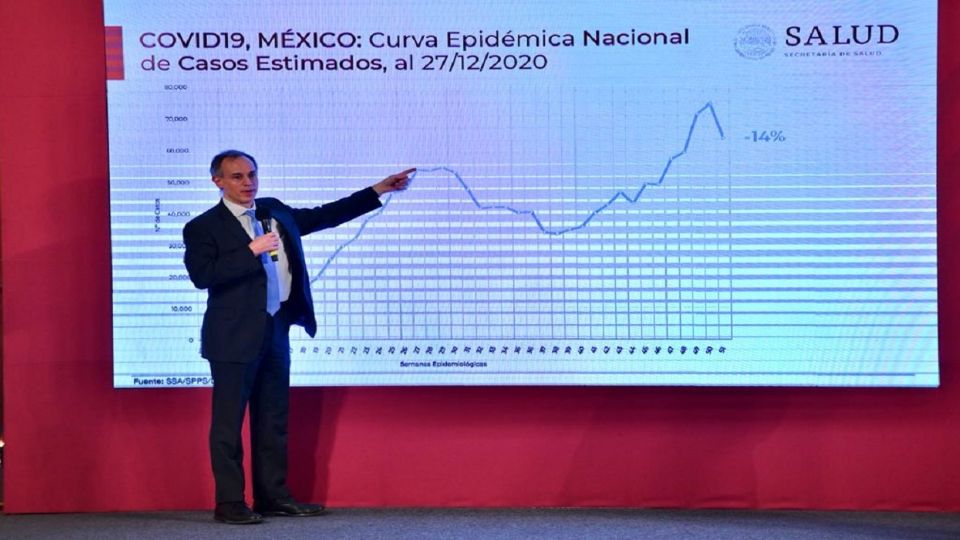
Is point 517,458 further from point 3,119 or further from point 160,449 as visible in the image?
point 3,119

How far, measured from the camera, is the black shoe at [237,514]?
4.27 meters

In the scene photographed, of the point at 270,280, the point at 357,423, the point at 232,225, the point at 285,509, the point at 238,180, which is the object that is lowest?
the point at 285,509

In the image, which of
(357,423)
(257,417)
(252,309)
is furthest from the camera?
(357,423)

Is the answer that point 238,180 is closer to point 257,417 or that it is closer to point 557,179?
point 257,417

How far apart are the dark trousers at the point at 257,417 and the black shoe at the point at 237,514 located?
25mm

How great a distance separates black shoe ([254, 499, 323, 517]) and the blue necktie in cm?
74

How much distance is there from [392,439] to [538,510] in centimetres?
65

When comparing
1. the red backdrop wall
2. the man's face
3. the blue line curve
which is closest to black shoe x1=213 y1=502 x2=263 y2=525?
the red backdrop wall

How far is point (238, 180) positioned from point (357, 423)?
110cm

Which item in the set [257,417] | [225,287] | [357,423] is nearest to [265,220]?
[225,287]

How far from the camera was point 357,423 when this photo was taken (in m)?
→ 4.64

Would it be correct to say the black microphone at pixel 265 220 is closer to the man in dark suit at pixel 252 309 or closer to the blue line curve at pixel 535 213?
the man in dark suit at pixel 252 309

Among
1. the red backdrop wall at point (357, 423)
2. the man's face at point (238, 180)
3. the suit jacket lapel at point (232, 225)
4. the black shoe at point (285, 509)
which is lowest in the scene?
the black shoe at point (285, 509)

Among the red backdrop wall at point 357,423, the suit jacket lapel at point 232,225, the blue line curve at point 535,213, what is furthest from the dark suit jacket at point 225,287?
the red backdrop wall at point 357,423
